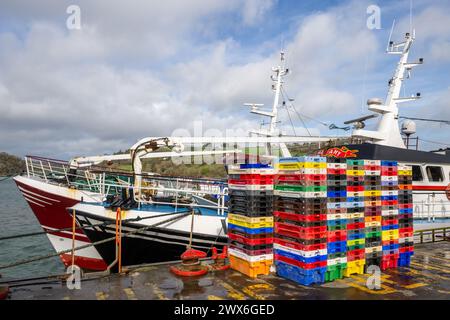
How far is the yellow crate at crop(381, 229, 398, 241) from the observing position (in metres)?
7.51

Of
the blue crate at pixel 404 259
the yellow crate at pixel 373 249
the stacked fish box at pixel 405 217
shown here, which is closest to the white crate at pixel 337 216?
the yellow crate at pixel 373 249

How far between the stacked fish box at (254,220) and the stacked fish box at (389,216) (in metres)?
2.57

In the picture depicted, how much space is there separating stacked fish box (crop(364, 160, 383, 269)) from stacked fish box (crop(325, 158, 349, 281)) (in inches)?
26.5

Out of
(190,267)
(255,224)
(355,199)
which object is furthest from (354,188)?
(190,267)

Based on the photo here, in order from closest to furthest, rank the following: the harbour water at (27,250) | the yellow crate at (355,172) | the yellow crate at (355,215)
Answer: the yellow crate at (355,215), the yellow crate at (355,172), the harbour water at (27,250)

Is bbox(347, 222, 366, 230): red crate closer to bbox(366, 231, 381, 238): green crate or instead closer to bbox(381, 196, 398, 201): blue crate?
bbox(366, 231, 381, 238): green crate

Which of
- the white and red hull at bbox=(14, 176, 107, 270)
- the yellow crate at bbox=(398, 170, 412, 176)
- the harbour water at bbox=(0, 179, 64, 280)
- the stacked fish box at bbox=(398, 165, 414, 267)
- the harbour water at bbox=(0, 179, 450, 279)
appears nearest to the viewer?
the stacked fish box at bbox=(398, 165, 414, 267)

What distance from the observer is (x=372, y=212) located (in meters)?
7.42

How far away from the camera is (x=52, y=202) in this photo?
42.3 feet

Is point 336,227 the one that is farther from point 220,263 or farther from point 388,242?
point 220,263

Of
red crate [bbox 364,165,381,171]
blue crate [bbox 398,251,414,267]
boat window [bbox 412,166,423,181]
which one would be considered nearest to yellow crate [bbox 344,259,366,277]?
blue crate [bbox 398,251,414,267]

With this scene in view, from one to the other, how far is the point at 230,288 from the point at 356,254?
274 cm

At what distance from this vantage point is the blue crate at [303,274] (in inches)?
251

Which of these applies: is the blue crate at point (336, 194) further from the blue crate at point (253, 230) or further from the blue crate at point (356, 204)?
the blue crate at point (253, 230)
